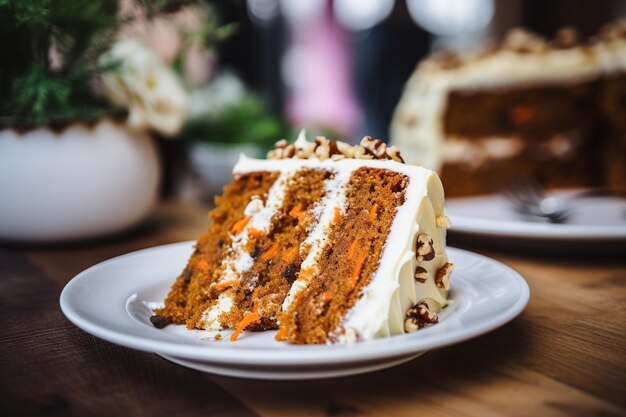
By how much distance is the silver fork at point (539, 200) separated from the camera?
1982 mm

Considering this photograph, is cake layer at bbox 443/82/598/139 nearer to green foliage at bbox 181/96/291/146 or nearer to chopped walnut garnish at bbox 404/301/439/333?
green foliage at bbox 181/96/291/146

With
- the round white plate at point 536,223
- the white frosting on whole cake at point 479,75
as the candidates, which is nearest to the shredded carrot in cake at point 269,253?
the round white plate at point 536,223

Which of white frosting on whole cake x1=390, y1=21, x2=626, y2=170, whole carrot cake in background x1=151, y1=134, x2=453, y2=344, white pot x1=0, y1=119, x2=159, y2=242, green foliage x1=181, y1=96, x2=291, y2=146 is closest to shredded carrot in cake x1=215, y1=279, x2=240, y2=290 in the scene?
whole carrot cake in background x1=151, y1=134, x2=453, y2=344

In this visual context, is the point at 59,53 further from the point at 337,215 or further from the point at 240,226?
the point at 337,215

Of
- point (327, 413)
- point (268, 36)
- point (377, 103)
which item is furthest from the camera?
point (377, 103)

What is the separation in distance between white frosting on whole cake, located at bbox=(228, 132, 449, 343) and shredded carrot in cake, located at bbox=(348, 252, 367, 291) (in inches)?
1.0

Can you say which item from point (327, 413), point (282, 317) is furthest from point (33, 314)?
point (327, 413)

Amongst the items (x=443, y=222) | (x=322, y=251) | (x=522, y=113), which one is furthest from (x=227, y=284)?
(x=522, y=113)

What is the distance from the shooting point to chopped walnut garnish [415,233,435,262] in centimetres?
107

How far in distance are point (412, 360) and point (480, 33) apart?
20.0 ft

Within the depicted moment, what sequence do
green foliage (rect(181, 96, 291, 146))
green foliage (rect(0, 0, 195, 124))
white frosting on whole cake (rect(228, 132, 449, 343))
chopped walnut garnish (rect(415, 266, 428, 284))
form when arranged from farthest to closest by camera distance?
green foliage (rect(181, 96, 291, 146)), green foliage (rect(0, 0, 195, 124)), chopped walnut garnish (rect(415, 266, 428, 284)), white frosting on whole cake (rect(228, 132, 449, 343))

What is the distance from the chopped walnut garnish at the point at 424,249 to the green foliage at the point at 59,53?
1.08 metres

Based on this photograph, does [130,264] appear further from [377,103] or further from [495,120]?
[377,103]

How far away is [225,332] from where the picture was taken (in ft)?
3.66
